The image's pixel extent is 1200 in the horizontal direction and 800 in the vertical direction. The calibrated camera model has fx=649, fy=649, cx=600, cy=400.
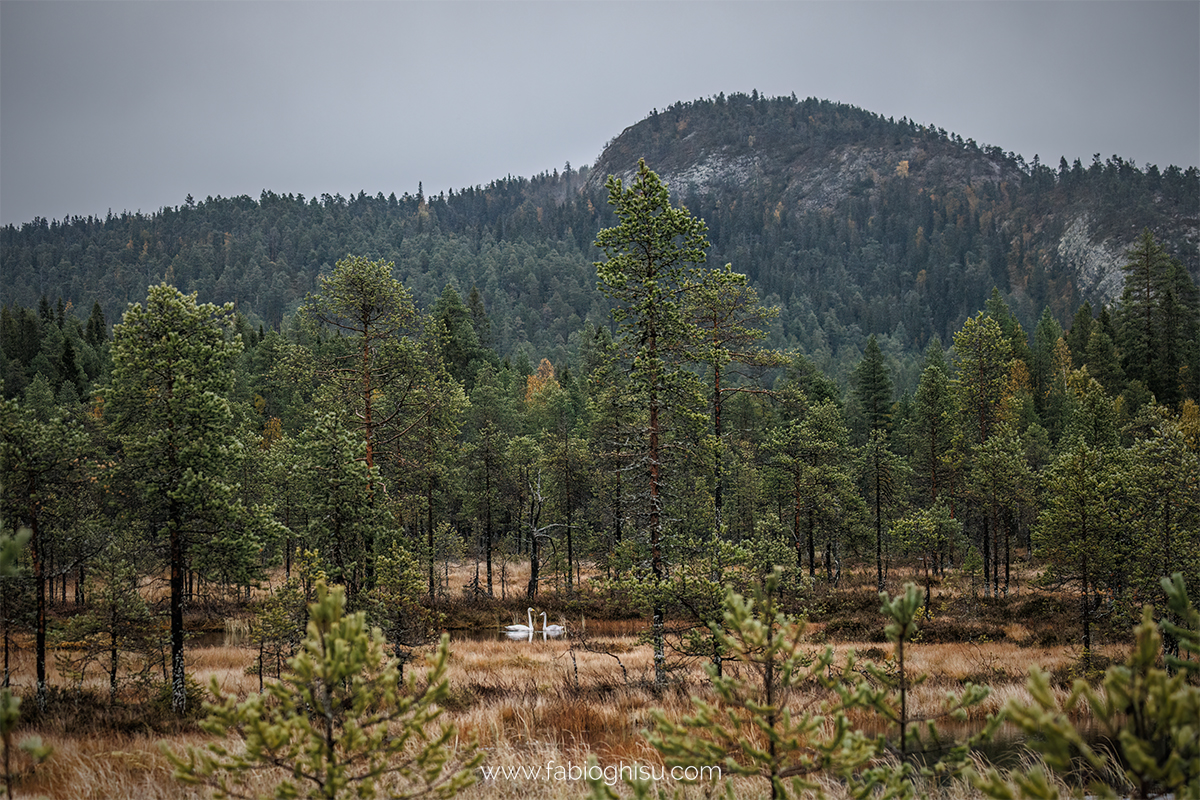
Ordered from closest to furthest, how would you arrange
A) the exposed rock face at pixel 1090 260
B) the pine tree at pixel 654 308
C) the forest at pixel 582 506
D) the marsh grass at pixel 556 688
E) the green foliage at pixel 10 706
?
1. the green foliage at pixel 10 706
2. the marsh grass at pixel 556 688
3. the forest at pixel 582 506
4. the pine tree at pixel 654 308
5. the exposed rock face at pixel 1090 260

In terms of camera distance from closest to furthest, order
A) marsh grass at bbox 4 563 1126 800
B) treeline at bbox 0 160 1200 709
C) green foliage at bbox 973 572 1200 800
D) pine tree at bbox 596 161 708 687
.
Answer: green foliage at bbox 973 572 1200 800, marsh grass at bbox 4 563 1126 800, treeline at bbox 0 160 1200 709, pine tree at bbox 596 161 708 687

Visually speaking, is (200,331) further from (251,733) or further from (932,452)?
(932,452)

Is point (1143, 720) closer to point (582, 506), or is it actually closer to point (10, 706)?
point (10, 706)

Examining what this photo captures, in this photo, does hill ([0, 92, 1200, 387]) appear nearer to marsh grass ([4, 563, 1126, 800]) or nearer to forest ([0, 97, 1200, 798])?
forest ([0, 97, 1200, 798])

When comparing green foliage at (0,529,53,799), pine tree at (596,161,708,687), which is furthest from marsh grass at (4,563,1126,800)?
pine tree at (596,161,708,687)

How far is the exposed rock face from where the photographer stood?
14175 cm

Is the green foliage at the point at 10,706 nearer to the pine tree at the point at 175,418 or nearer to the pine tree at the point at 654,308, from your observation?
the pine tree at the point at 175,418

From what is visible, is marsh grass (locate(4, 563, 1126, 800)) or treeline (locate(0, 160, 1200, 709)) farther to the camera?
treeline (locate(0, 160, 1200, 709))

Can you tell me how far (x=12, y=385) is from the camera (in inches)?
2457

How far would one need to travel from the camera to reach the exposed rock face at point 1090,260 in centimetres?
14175

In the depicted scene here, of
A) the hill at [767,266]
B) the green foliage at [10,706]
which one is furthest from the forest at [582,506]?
the hill at [767,266]

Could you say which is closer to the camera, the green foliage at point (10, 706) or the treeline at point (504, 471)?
the green foliage at point (10, 706)

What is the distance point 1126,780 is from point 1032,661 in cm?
1495

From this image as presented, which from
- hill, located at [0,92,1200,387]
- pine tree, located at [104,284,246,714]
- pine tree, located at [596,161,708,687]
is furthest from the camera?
hill, located at [0,92,1200,387]
